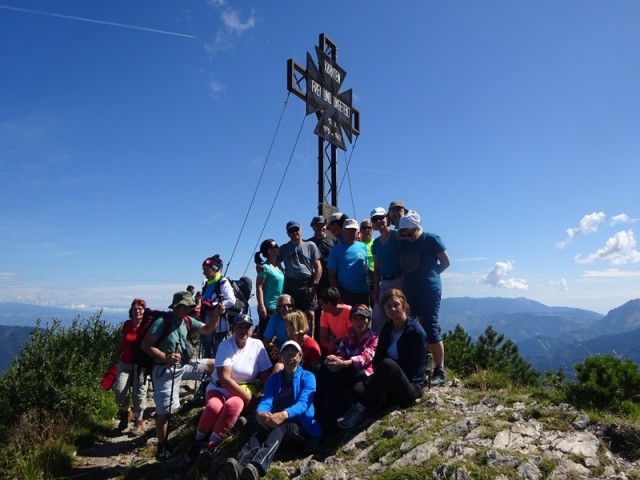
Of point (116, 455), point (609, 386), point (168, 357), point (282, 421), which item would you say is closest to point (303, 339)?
point (282, 421)

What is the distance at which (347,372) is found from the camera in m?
5.46

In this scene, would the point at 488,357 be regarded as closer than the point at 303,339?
No

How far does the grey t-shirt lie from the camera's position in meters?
7.39

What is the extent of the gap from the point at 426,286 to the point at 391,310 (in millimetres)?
966

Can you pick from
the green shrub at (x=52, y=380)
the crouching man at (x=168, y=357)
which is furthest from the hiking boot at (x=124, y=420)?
the crouching man at (x=168, y=357)

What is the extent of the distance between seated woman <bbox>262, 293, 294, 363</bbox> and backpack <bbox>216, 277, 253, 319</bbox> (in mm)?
1117

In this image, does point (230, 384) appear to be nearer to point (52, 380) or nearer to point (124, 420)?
point (124, 420)

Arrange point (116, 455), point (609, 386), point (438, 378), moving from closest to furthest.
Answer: point (609, 386) < point (438, 378) < point (116, 455)

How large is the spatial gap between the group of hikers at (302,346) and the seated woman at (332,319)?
0.06ft

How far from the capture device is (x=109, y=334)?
1277cm

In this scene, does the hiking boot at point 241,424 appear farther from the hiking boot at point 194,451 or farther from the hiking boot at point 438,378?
the hiking boot at point 438,378

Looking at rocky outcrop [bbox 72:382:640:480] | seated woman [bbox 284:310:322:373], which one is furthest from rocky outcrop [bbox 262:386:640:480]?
seated woman [bbox 284:310:322:373]

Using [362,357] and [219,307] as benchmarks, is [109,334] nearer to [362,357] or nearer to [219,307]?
[219,307]

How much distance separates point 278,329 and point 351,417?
2003 millimetres
